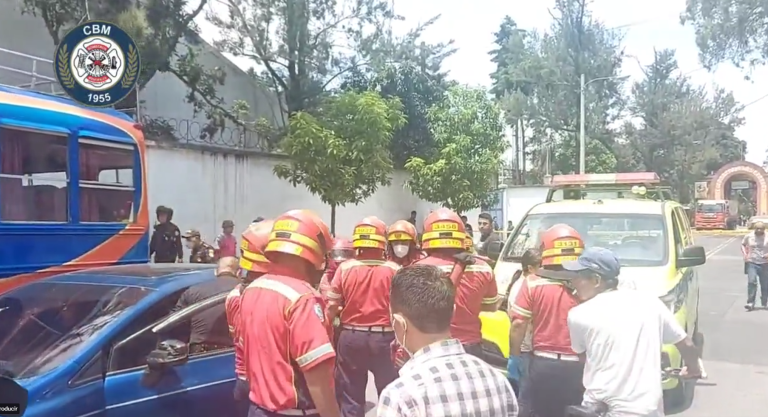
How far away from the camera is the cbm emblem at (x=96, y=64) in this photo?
8.91 meters

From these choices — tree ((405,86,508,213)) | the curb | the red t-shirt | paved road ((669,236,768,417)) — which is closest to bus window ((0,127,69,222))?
the red t-shirt

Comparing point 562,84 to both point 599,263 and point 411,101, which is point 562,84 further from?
point 599,263

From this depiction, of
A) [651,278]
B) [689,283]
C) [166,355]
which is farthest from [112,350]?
[689,283]

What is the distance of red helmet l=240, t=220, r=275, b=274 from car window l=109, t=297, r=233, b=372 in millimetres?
731

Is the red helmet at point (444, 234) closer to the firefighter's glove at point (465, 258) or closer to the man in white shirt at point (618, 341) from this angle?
the firefighter's glove at point (465, 258)

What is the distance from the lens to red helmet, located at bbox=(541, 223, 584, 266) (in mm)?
4797

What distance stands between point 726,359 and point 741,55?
20.5 metres

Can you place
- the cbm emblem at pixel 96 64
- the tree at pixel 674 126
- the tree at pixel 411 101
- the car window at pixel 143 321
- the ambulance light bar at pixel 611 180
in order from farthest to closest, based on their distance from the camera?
1. the tree at pixel 674 126
2. the tree at pixel 411 101
3. the ambulance light bar at pixel 611 180
4. the cbm emblem at pixel 96 64
5. the car window at pixel 143 321

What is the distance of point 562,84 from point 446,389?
28.8 metres

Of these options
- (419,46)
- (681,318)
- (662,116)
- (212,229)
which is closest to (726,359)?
(681,318)

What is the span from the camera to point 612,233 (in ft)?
24.2

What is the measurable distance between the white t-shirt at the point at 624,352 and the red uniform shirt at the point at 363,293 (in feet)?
6.86

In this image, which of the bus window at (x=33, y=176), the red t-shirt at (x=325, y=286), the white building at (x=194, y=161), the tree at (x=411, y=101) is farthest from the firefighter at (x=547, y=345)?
the tree at (x=411, y=101)

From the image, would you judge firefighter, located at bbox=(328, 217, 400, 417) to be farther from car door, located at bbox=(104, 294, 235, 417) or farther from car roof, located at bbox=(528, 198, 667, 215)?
car roof, located at bbox=(528, 198, 667, 215)
